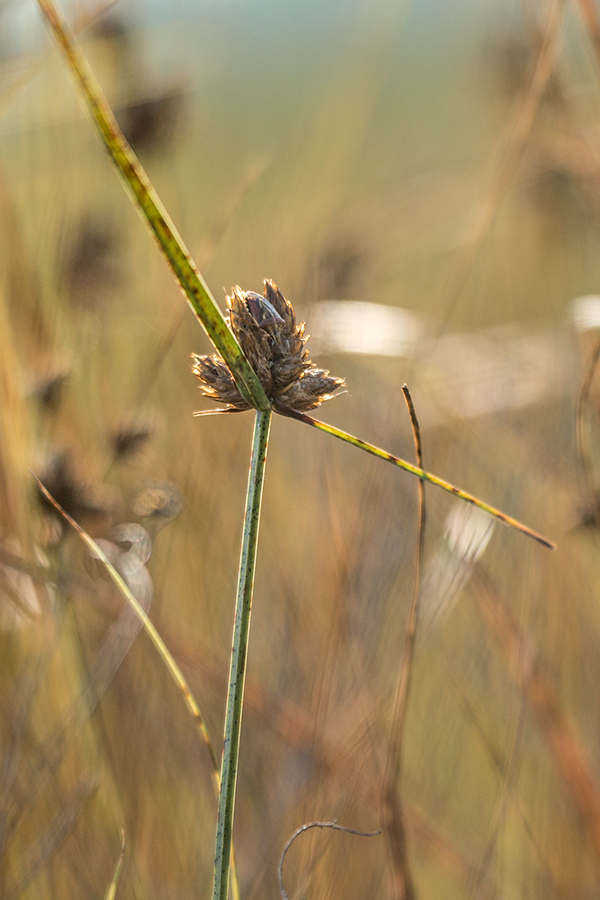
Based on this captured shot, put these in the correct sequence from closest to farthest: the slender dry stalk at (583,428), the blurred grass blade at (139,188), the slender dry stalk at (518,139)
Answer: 1. the blurred grass blade at (139,188)
2. the slender dry stalk at (583,428)
3. the slender dry stalk at (518,139)

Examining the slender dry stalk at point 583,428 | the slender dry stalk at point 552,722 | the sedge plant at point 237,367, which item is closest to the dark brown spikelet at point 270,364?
the sedge plant at point 237,367

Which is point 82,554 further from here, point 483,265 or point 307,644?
point 483,265

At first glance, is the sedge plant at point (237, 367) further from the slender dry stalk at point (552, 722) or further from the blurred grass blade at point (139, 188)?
the slender dry stalk at point (552, 722)

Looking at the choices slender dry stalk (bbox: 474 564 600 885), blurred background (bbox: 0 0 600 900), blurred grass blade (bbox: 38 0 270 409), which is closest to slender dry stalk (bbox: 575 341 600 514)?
blurred background (bbox: 0 0 600 900)

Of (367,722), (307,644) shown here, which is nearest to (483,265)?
(307,644)

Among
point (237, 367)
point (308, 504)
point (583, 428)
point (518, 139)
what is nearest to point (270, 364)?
point (237, 367)

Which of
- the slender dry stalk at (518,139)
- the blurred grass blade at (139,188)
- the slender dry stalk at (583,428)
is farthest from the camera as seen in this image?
the slender dry stalk at (518,139)

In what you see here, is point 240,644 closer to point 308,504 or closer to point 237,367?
point 237,367
